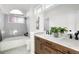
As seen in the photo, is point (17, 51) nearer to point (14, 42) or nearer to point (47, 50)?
point (14, 42)

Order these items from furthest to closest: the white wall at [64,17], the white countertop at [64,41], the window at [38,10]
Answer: the window at [38,10] < the white wall at [64,17] < the white countertop at [64,41]

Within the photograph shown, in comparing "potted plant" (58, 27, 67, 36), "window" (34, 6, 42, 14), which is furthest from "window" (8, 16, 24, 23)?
"potted plant" (58, 27, 67, 36)

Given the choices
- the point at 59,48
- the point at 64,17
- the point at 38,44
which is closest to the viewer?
the point at 59,48

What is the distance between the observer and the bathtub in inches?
60.7

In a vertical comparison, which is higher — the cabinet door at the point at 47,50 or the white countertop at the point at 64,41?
the white countertop at the point at 64,41

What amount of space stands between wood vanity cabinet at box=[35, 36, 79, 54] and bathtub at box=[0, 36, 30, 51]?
0.58 ft

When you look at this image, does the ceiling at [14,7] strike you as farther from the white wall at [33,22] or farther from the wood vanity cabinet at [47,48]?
the wood vanity cabinet at [47,48]

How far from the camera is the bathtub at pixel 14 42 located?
5.06 feet

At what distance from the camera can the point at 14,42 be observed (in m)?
1.57

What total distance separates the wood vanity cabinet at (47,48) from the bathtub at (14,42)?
0.18 metres

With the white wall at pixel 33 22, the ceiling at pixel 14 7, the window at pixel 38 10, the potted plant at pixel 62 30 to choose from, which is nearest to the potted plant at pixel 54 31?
the potted plant at pixel 62 30

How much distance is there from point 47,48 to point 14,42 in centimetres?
57

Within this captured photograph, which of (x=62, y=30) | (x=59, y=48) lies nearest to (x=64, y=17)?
(x=62, y=30)
